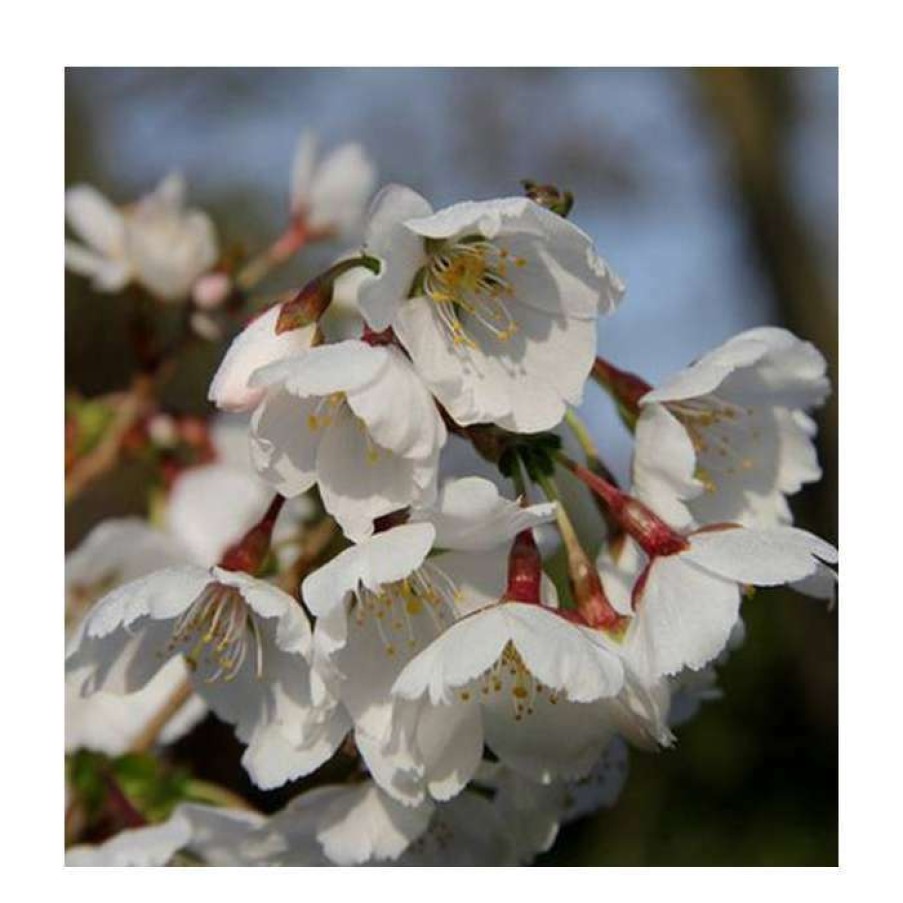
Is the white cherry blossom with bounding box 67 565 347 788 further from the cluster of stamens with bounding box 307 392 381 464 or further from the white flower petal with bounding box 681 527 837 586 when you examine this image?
the white flower petal with bounding box 681 527 837 586

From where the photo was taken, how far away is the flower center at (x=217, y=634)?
47.2 inches

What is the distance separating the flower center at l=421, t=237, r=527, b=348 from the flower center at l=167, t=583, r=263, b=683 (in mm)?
284

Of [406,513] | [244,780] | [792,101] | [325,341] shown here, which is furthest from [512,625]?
[792,101]

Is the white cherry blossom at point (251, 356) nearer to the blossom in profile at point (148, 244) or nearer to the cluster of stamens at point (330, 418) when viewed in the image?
the cluster of stamens at point (330, 418)

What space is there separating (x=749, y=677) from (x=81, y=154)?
95.4 inches

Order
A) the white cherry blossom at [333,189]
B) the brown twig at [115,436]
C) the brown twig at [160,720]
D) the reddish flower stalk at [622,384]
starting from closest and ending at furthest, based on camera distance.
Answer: the reddish flower stalk at [622,384] → the brown twig at [160,720] → the brown twig at [115,436] → the white cherry blossom at [333,189]

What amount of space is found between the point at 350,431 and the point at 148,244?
0.85m

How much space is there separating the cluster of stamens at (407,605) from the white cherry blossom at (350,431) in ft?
0.31

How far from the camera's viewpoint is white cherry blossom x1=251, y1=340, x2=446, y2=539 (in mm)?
1014

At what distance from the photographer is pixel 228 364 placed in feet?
3.57

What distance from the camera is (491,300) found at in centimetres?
120

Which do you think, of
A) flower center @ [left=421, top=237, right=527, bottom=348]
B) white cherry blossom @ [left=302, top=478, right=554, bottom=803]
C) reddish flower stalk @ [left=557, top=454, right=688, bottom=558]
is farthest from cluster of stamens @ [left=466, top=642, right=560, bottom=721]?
flower center @ [left=421, top=237, right=527, bottom=348]

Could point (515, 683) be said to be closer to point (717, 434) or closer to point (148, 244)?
point (717, 434)

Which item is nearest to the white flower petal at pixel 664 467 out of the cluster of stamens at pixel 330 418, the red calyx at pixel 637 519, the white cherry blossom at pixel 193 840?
the red calyx at pixel 637 519
